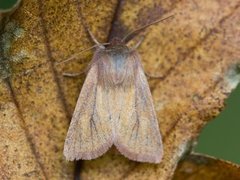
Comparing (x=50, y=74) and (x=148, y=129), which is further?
(x=148, y=129)

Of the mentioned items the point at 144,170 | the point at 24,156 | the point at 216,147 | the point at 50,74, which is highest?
the point at 50,74

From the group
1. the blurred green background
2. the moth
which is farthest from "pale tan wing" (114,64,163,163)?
the blurred green background

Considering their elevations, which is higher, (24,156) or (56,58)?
(56,58)

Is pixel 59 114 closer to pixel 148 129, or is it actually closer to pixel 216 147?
pixel 148 129

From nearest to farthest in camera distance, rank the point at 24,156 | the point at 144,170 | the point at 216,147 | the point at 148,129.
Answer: the point at 24,156 → the point at 144,170 → the point at 148,129 → the point at 216,147

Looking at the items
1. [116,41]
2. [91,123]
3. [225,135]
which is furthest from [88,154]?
[225,135]

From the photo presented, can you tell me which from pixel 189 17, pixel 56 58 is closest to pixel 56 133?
pixel 56 58
